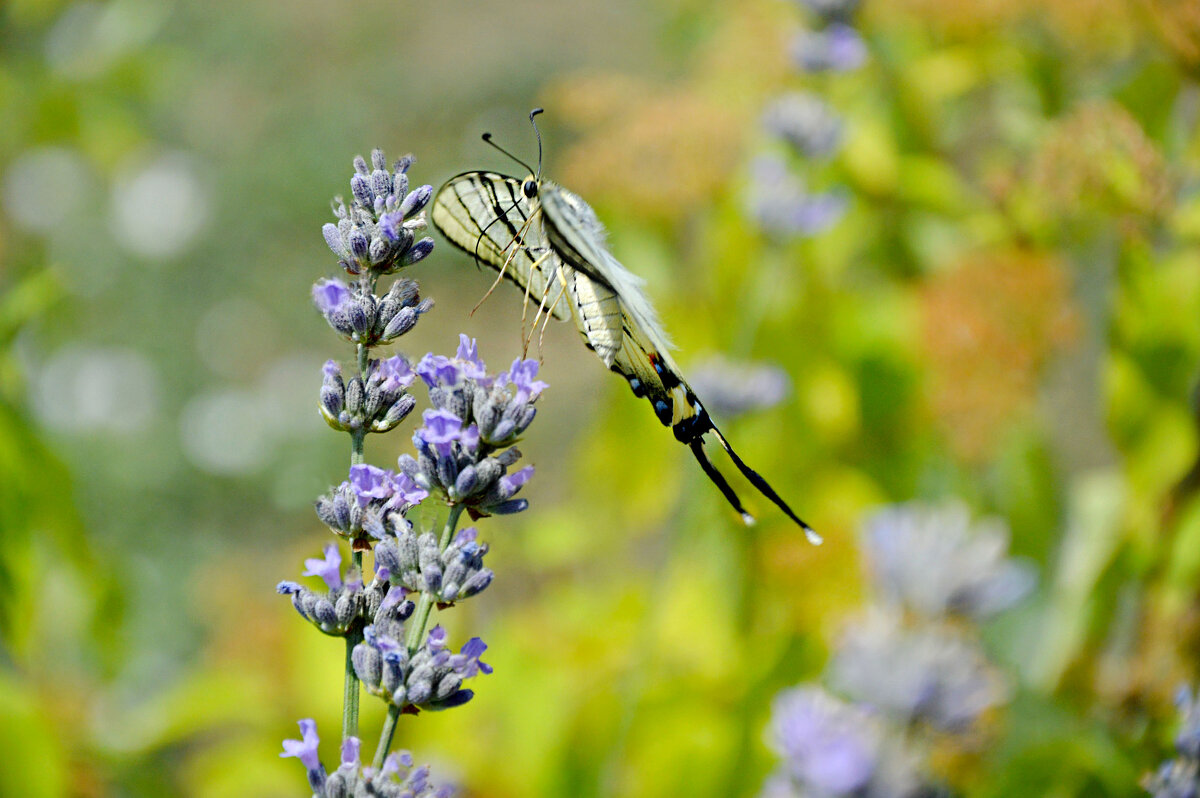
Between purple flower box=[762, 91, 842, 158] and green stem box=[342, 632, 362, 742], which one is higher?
purple flower box=[762, 91, 842, 158]

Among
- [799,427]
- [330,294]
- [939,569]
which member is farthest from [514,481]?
[799,427]

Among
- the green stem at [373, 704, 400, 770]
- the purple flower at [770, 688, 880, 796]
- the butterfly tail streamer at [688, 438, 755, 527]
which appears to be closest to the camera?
the green stem at [373, 704, 400, 770]

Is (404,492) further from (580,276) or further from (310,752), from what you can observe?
(580,276)

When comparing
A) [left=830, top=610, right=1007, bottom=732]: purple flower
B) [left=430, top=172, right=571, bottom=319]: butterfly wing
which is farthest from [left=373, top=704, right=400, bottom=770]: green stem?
[left=830, top=610, right=1007, bottom=732]: purple flower

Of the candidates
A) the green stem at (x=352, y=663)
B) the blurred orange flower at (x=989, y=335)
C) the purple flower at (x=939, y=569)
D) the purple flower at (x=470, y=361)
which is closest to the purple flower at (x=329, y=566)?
the green stem at (x=352, y=663)

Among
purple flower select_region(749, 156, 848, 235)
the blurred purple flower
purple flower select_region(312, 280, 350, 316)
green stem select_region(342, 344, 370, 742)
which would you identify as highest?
purple flower select_region(749, 156, 848, 235)

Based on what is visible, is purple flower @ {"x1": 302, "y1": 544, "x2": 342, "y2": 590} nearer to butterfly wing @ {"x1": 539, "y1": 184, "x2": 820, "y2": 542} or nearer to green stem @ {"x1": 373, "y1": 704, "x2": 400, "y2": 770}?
green stem @ {"x1": 373, "y1": 704, "x2": 400, "y2": 770}

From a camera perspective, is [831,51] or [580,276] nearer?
[580,276]

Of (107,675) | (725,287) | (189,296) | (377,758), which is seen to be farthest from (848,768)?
(189,296)
